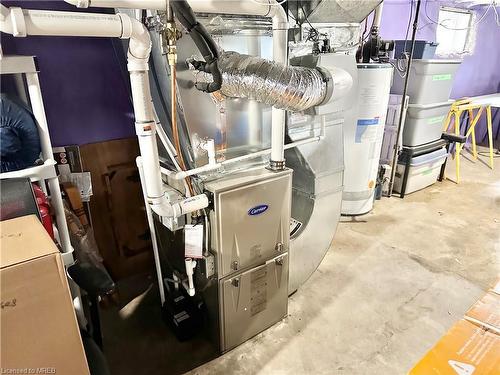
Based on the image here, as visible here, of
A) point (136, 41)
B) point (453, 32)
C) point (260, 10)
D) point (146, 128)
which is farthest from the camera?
point (453, 32)

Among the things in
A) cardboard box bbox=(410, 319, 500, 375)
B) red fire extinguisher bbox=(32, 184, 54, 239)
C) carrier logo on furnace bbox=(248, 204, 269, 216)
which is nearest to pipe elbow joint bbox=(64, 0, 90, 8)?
red fire extinguisher bbox=(32, 184, 54, 239)

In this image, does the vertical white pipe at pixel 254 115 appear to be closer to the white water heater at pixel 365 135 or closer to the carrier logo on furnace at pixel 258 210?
the carrier logo on furnace at pixel 258 210

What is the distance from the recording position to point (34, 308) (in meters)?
0.89

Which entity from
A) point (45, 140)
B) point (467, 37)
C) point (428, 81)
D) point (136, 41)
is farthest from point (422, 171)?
point (45, 140)

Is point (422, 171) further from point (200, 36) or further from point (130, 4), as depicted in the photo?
point (130, 4)

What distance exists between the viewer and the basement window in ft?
13.8

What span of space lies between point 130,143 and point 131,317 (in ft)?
3.38

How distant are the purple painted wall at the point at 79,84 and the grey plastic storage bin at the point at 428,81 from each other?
2.73 meters

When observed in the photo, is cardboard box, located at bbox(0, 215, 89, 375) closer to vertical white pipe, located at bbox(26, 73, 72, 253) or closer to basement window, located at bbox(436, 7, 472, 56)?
vertical white pipe, located at bbox(26, 73, 72, 253)

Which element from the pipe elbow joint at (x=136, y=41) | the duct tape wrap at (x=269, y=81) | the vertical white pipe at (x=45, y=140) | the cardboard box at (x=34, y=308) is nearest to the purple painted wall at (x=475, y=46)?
the duct tape wrap at (x=269, y=81)

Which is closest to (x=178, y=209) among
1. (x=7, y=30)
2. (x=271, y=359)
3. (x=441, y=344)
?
(x=7, y=30)

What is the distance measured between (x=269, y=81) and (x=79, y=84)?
1030 mm

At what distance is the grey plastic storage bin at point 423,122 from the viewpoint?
3426 millimetres

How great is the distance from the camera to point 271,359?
5.70ft
